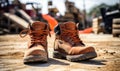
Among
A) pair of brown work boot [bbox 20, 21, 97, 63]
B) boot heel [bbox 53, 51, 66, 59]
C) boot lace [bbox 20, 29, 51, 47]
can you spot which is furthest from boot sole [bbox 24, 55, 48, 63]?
boot heel [bbox 53, 51, 66, 59]

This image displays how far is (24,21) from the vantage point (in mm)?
18094

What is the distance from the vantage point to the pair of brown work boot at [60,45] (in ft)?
8.32

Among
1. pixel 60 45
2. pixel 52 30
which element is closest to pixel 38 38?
pixel 60 45

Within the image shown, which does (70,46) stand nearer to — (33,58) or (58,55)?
(58,55)

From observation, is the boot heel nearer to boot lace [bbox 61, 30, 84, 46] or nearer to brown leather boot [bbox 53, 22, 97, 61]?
brown leather boot [bbox 53, 22, 97, 61]

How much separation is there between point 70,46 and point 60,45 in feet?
0.56

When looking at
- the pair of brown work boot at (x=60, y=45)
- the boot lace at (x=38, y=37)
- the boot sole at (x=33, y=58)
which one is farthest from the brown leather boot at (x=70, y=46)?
the boot sole at (x=33, y=58)

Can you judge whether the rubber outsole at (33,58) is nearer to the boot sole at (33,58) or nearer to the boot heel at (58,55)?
the boot sole at (33,58)

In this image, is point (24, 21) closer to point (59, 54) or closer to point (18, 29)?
point (18, 29)

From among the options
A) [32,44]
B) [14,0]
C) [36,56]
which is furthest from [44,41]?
[14,0]

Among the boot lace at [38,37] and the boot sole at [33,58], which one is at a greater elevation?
the boot lace at [38,37]

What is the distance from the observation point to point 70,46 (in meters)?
2.79

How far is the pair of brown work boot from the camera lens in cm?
254

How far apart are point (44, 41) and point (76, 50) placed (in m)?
0.43
